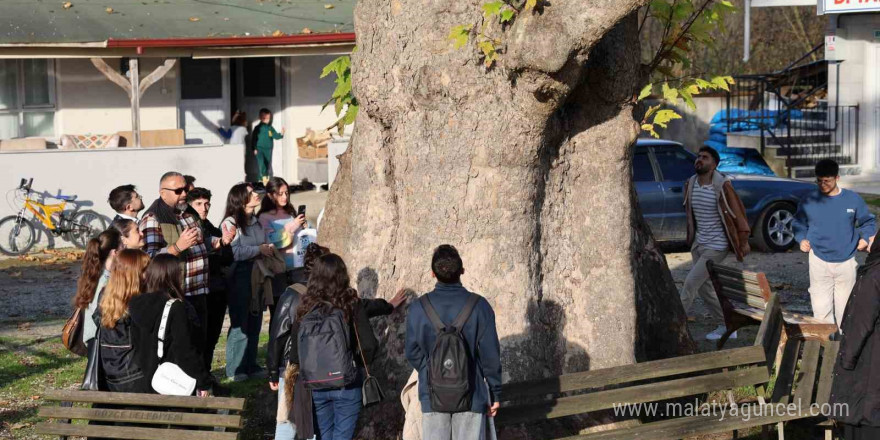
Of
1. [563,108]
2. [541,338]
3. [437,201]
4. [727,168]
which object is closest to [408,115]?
[437,201]

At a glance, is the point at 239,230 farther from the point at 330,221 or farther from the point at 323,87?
the point at 323,87

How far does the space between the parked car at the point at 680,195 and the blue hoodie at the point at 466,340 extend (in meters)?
9.38

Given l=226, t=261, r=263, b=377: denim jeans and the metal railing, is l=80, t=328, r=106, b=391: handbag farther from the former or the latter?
the metal railing

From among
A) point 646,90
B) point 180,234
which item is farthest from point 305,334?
point 646,90

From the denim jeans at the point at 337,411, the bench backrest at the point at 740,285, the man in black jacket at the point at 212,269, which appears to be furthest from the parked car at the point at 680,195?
the denim jeans at the point at 337,411

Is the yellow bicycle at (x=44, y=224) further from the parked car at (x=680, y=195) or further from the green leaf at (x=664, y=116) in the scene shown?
the green leaf at (x=664, y=116)

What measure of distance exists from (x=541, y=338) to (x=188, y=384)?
2.42 meters

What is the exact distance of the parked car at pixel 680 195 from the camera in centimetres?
1520

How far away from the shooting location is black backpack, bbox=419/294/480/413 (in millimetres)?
5789

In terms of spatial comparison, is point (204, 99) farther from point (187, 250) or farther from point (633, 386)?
point (633, 386)

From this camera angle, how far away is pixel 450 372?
579cm

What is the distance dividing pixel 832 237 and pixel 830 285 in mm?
427

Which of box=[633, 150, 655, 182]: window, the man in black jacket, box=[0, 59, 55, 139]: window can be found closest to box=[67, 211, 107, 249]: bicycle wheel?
box=[0, 59, 55, 139]: window

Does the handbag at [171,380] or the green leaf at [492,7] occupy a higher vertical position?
the green leaf at [492,7]
